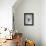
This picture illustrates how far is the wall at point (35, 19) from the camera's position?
5.00 meters

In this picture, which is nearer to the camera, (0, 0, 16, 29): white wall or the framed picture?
(0, 0, 16, 29): white wall

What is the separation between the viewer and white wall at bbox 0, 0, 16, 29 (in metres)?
3.88

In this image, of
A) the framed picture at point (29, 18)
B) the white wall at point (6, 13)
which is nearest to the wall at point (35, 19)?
the framed picture at point (29, 18)

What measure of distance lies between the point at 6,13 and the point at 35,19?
5.15 feet

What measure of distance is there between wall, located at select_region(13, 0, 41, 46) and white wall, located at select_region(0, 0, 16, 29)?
1.09 metres

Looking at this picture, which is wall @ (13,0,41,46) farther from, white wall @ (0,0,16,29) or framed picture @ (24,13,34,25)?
white wall @ (0,0,16,29)

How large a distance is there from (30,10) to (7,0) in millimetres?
1420

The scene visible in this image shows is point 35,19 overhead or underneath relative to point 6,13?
underneath

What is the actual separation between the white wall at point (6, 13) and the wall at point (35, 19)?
109cm

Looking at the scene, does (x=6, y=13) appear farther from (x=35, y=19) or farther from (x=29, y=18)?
(x=35, y=19)

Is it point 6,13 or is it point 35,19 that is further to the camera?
point 35,19

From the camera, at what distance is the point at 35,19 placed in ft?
16.5

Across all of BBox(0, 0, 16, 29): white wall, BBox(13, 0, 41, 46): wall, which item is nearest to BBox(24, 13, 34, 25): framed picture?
BBox(13, 0, 41, 46): wall

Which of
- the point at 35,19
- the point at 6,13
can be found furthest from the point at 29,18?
the point at 6,13
